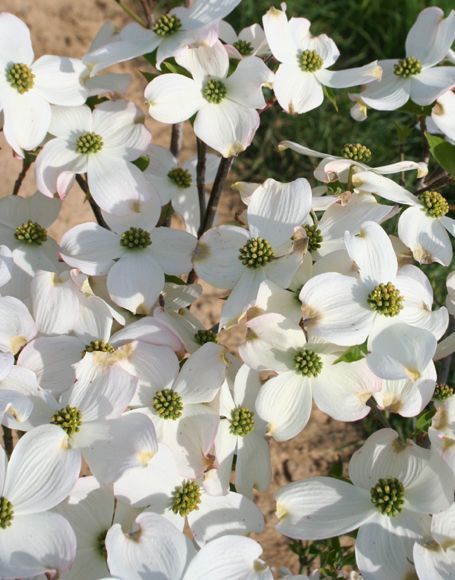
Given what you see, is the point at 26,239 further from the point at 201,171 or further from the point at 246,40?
the point at 246,40

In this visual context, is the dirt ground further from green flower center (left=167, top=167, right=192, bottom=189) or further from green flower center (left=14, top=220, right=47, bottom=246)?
green flower center (left=14, top=220, right=47, bottom=246)

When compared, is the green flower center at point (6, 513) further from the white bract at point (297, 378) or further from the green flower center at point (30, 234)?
the green flower center at point (30, 234)

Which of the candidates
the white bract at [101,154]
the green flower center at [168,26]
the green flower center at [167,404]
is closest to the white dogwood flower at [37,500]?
the green flower center at [167,404]

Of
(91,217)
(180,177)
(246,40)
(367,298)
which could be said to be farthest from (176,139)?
(91,217)

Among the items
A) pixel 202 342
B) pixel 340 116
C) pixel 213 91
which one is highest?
pixel 213 91

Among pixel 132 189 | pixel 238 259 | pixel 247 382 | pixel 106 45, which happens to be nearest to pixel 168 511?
pixel 247 382

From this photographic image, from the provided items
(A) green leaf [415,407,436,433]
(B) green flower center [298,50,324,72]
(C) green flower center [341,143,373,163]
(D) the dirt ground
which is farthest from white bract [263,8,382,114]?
(D) the dirt ground
